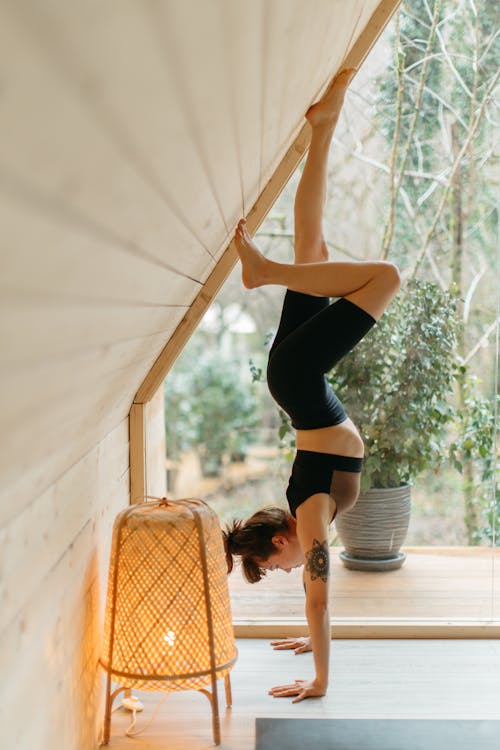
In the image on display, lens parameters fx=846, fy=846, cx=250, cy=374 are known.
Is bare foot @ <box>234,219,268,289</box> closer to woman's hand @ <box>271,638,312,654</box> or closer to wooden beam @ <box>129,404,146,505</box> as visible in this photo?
wooden beam @ <box>129,404,146,505</box>

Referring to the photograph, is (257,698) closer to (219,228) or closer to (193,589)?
(193,589)

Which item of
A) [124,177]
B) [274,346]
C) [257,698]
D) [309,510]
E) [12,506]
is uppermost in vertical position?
[124,177]

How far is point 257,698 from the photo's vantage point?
276 centimetres

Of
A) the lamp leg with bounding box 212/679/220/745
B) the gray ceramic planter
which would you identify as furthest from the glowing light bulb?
the gray ceramic planter

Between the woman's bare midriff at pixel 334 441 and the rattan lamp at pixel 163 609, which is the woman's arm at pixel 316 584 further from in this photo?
the rattan lamp at pixel 163 609

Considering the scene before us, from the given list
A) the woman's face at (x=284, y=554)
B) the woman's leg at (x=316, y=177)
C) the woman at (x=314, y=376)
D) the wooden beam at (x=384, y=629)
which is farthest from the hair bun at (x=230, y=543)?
the woman's leg at (x=316, y=177)

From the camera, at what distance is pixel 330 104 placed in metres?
2.45

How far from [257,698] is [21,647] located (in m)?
1.32

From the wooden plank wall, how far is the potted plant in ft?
2.65

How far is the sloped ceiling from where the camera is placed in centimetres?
69

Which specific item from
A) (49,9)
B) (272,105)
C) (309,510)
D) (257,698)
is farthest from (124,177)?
(257,698)

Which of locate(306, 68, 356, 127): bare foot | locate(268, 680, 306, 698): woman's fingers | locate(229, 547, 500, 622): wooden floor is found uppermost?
locate(306, 68, 356, 127): bare foot

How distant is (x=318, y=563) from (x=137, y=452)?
0.90m

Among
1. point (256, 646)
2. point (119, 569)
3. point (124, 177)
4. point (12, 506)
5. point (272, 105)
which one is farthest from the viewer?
point (256, 646)
